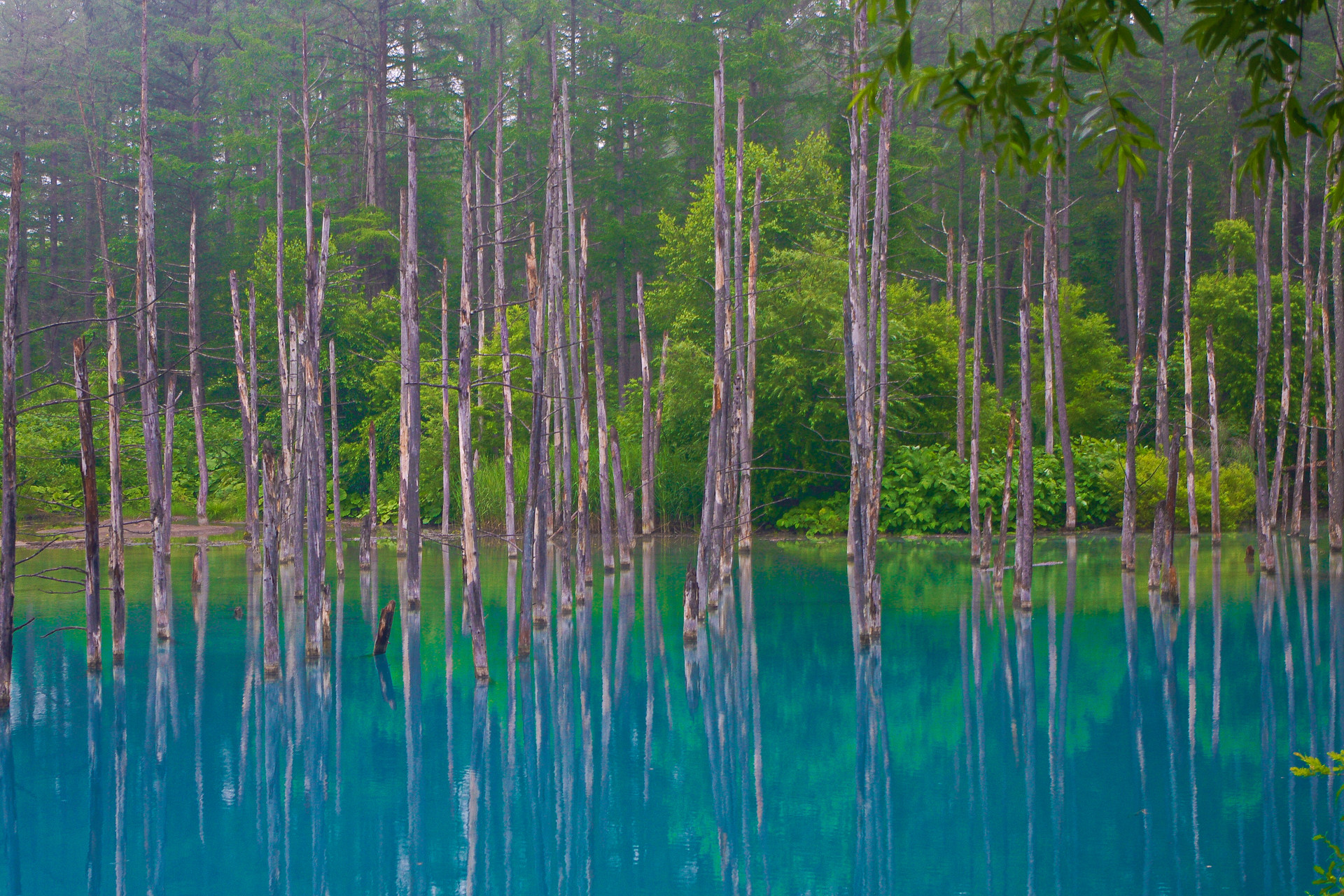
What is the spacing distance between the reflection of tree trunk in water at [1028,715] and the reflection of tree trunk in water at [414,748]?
3580 millimetres

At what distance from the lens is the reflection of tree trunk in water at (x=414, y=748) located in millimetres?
7324

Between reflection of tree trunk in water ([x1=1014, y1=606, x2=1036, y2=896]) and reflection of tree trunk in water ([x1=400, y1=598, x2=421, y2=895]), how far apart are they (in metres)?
3.58

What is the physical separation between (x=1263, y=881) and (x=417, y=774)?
5.80 meters

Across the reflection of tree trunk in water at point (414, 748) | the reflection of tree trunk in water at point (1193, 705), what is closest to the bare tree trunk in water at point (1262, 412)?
the reflection of tree trunk in water at point (1193, 705)

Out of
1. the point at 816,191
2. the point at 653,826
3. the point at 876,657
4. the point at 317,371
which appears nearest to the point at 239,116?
the point at 816,191

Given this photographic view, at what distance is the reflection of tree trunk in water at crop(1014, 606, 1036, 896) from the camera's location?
7195mm

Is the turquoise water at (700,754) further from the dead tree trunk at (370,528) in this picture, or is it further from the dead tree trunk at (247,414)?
the dead tree trunk at (370,528)

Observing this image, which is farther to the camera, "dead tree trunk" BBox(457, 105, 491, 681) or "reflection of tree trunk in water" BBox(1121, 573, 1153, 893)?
"dead tree trunk" BBox(457, 105, 491, 681)

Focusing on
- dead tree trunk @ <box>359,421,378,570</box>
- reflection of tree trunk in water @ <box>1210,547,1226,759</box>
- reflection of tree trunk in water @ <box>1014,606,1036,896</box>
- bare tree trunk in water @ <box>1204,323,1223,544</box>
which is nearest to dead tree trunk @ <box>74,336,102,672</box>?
reflection of tree trunk in water @ <box>1014,606,1036,896</box>

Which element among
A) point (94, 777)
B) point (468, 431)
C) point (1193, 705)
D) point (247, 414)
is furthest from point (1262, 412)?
point (94, 777)

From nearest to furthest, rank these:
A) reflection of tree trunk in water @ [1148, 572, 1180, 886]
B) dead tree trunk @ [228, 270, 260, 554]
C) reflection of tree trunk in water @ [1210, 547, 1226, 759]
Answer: reflection of tree trunk in water @ [1148, 572, 1180, 886], reflection of tree trunk in water @ [1210, 547, 1226, 759], dead tree trunk @ [228, 270, 260, 554]

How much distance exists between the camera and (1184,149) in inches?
1330

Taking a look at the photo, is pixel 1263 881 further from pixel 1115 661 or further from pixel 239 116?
pixel 239 116

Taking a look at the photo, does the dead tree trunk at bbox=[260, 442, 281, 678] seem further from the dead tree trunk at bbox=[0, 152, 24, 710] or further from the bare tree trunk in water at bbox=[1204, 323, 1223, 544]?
the bare tree trunk in water at bbox=[1204, 323, 1223, 544]
